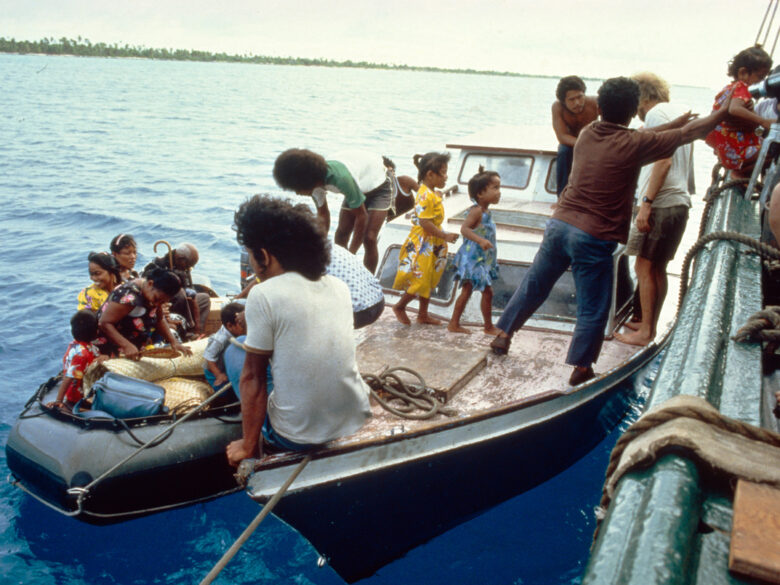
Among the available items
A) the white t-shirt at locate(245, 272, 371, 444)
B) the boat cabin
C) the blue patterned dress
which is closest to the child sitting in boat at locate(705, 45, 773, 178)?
the boat cabin

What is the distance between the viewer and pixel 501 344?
488 cm

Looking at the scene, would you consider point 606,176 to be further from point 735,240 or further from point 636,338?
point 636,338

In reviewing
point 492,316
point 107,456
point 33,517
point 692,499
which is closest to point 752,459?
point 692,499

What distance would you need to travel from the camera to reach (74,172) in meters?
23.1

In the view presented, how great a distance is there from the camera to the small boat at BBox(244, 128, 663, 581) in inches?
139

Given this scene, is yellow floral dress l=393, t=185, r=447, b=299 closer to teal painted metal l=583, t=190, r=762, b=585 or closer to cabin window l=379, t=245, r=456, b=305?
cabin window l=379, t=245, r=456, b=305

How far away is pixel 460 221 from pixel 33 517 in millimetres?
4586

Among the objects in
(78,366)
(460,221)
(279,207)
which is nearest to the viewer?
(279,207)

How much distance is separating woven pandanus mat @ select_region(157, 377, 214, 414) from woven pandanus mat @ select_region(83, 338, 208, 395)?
7cm

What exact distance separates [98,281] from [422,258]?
2.83m

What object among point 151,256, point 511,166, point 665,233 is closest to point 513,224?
point 511,166

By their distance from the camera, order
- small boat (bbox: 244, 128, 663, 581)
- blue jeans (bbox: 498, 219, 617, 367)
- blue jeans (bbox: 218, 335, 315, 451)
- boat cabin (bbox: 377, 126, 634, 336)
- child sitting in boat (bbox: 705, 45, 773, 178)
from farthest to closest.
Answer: boat cabin (bbox: 377, 126, 634, 336) → child sitting in boat (bbox: 705, 45, 773, 178) → blue jeans (bbox: 498, 219, 617, 367) → small boat (bbox: 244, 128, 663, 581) → blue jeans (bbox: 218, 335, 315, 451)

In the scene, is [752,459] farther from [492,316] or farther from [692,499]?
[492,316]

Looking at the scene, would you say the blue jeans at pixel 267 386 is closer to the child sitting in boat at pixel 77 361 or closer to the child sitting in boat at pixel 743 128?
the child sitting in boat at pixel 77 361
